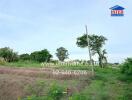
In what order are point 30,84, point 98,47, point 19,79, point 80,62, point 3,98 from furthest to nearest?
point 98,47 < point 80,62 < point 19,79 < point 30,84 < point 3,98

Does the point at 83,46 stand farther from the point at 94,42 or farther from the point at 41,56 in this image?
the point at 41,56

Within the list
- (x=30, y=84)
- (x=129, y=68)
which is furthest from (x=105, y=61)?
(x=30, y=84)

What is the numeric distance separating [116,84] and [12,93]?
4.19 meters

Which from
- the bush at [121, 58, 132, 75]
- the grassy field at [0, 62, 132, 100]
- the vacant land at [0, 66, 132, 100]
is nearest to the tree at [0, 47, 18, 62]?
the bush at [121, 58, 132, 75]

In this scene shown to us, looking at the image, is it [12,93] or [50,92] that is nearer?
[50,92]

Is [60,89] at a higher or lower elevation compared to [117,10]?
lower

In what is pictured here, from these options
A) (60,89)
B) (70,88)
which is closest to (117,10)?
(70,88)

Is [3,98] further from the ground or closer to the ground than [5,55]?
closer to the ground

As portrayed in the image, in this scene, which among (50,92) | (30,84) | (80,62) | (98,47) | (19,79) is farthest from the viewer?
(98,47)

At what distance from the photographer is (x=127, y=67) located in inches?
591

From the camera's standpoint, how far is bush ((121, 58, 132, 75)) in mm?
14511

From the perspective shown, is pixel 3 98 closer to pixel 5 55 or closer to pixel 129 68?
pixel 129 68

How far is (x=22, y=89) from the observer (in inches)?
412

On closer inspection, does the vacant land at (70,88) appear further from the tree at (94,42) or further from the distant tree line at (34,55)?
the distant tree line at (34,55)
